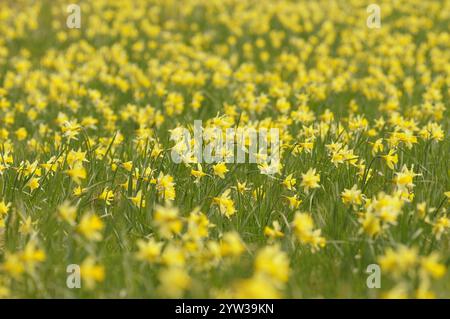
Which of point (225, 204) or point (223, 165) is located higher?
point (223, 165)

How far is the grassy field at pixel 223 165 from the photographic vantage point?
9.73ft

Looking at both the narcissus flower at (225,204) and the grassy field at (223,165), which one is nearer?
the grassy field at (223,165)

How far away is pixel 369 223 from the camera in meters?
3.04

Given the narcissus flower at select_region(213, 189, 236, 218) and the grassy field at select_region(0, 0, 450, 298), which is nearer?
the grassy field at select_region(0, 0, 450, 298)

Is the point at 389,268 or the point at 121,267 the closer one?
the point at 389,268

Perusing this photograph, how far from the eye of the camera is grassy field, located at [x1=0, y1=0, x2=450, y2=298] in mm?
2965

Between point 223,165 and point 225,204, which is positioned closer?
point 225,204

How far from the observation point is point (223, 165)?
4191mm
